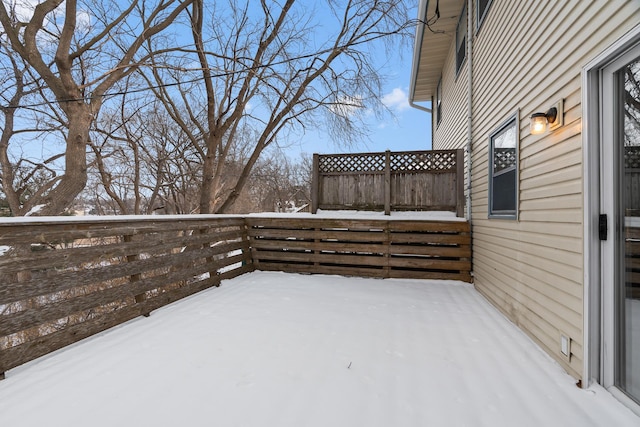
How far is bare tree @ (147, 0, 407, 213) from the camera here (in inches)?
275

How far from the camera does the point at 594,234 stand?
1.68 m

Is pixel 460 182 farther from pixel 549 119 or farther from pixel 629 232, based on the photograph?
pixel 629 232

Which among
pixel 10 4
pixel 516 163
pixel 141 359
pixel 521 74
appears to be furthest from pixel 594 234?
pixel 10 4

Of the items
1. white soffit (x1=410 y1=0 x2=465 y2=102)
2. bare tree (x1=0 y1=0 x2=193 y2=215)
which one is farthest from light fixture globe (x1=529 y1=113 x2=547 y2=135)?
bare tree (x1=0 y1=0 x2=193 y2=215)

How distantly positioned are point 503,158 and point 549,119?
1110 millimetres

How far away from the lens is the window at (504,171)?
9.48 feet

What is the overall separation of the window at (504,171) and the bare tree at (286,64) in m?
4.54

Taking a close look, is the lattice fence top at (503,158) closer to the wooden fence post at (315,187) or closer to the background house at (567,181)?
the background house at (567,181)

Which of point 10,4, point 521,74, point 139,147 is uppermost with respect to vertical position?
point 10,4

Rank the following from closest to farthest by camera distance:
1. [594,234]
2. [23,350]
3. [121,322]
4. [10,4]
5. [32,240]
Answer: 1. [594,234]
2. [23,350]
3. [32,240]
4. [121,322]
5. [10,4]

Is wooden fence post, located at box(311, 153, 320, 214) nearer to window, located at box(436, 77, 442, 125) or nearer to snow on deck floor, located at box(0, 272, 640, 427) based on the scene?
snow on deck floor, located at box(0, 272, 640, 427)

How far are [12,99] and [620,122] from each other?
465 inches

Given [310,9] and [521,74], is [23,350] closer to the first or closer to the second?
[521,74]

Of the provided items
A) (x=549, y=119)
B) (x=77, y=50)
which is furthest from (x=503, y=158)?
(x=77, y=50)
